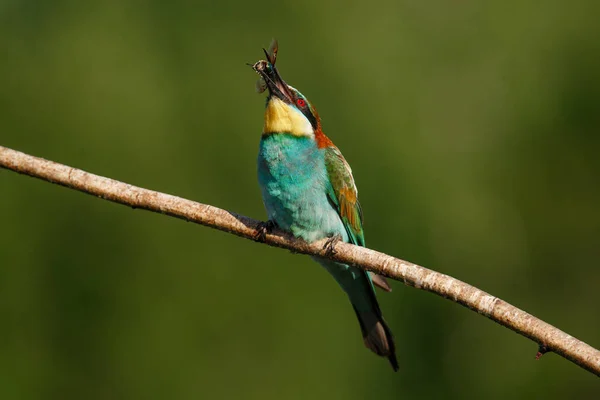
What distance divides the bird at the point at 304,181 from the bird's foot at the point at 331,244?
2cm

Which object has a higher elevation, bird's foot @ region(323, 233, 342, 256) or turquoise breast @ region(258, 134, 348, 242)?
turquoise breast @ region(258, 134, 348, 242)

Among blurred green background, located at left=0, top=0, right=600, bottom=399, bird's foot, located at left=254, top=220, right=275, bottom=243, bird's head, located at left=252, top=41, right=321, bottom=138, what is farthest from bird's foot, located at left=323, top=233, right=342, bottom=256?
blurred green background, located at left=0, top=0, right=600, bottom=399

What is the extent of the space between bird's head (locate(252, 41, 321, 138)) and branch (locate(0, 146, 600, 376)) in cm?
64

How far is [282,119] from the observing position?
14.0 feet

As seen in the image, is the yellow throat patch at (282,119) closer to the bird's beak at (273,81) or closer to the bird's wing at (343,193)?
the bird's beak at (273,81)

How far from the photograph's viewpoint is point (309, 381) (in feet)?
21.4

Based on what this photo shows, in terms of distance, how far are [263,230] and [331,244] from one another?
1.16 feet

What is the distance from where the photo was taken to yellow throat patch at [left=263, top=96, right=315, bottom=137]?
427cm

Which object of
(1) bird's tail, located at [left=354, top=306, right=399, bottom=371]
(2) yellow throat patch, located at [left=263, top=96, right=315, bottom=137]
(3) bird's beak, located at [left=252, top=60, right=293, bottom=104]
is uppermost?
(3) bird's beak, located at [left=252, top=60, right=293, bottom=104]

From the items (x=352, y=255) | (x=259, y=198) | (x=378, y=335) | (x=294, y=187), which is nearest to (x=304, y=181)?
(x=294, y=187)

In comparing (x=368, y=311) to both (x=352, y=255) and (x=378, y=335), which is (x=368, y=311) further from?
(x=352, y=255)

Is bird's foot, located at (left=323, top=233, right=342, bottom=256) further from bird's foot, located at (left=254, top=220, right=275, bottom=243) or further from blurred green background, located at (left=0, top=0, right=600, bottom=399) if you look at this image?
blurred green background, located at (left=0, top=0, right=600, bottom=399)

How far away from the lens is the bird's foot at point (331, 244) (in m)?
3.71

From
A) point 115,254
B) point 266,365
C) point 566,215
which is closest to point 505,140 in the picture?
point 566,215
